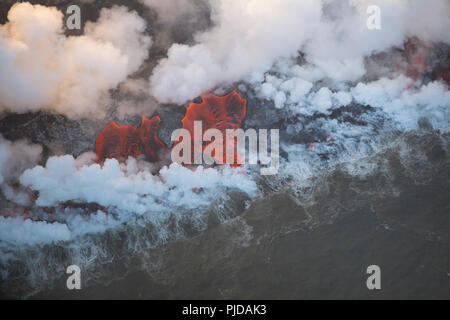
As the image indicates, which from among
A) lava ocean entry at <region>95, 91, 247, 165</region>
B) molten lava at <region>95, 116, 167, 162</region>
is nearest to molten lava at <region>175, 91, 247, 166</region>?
lava ocean entry at <region>95, 91, 247, 165</region>

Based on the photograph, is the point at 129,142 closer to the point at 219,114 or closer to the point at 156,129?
the point at 156,129

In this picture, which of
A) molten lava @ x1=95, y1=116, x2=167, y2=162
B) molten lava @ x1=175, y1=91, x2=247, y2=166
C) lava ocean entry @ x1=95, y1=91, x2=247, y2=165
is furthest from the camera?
molten lava @ x1=175, y1=91, x2=247, y2=166

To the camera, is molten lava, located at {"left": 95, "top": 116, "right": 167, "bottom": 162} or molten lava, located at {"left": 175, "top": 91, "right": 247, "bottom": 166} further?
molten lava, located at {"left": 175, "top": 91, "right": 247, "bottom": 166}

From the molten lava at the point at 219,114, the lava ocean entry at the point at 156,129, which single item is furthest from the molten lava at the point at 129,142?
the molten lava at the point at 219,114

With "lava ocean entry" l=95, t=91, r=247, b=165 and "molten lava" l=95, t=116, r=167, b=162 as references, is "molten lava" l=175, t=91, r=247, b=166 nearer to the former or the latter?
"lava ocean entry" l=95, t=91, r=247, b=165

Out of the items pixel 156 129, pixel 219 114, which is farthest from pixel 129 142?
pixel 219 114

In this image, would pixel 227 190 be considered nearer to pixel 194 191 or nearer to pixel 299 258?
pixel 194 191

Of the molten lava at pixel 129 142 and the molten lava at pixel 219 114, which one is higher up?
the molten lava at pixel 219 114

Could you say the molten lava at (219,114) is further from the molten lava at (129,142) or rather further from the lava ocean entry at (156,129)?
the molten lava at (129,142)
